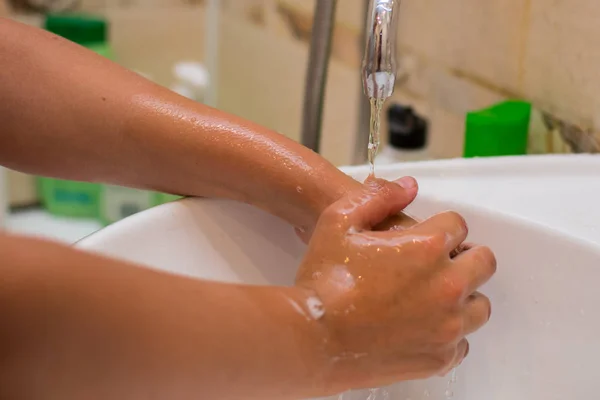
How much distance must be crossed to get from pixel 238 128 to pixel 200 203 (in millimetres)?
59

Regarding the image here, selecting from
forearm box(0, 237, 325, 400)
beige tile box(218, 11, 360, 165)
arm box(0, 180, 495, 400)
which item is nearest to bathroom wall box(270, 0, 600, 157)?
beige tile box(218, 11, 360, 165)

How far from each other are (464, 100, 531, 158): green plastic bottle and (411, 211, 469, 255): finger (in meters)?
0.20

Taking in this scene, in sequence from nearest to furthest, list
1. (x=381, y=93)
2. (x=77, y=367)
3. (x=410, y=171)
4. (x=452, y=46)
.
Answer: (x=77, y=367) < (x=381, y=93) < (x=410, y=171) < (x=452, y=46)

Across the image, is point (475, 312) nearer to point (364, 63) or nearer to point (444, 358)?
point (444, 358)

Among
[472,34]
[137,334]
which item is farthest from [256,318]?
[472,34]

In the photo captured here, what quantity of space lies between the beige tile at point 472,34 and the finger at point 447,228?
0.89ft

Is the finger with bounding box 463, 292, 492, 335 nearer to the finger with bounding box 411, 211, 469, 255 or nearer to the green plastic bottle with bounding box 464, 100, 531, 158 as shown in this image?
the finger with bounding box 411, 211, 469, 255

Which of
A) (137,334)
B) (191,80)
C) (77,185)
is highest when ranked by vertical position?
(137,334)

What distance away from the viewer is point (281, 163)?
49cm

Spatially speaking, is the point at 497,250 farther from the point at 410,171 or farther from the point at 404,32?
the point at 404,32

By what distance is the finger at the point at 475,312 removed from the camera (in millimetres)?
431

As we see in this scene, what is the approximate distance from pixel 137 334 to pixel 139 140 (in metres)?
0.22

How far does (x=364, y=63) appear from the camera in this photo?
46cm

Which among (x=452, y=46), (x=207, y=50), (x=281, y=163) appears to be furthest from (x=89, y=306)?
(x=207, y=50)
